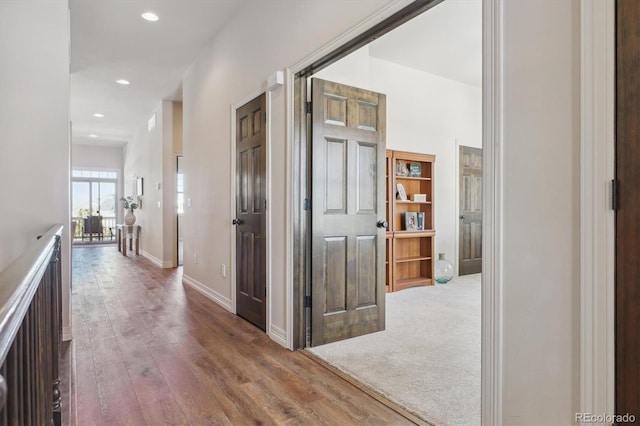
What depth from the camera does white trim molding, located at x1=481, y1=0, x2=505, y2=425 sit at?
1.39 meters

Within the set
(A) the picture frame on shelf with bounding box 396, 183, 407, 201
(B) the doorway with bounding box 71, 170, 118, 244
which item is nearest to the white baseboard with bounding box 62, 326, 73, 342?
(A) the picture frame on shelf with bounding box 396, 183, 407, 201

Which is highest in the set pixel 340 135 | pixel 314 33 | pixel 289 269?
pixel 314 33

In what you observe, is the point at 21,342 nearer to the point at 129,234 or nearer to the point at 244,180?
the point at 244,180

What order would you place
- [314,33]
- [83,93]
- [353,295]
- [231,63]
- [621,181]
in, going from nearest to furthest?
[621,181] → [314,33] → [353,295] → [231,63] → [83,93]

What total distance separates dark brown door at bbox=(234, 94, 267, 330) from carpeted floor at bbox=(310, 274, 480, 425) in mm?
870

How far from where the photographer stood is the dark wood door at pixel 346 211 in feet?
9.12

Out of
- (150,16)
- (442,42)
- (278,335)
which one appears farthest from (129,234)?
(442,42)

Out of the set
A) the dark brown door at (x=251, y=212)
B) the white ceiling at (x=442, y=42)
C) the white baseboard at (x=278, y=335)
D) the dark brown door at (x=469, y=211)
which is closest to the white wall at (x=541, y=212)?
the white baseboard at (x=278, y=335)

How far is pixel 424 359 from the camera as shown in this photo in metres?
2.53

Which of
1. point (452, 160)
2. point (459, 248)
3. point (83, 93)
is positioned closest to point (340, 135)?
point (452, 160)

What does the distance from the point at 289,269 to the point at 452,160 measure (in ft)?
12.3

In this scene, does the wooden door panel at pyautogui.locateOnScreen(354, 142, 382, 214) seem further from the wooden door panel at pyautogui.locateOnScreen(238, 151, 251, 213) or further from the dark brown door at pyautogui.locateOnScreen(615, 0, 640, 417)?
the dark brown door at pyautogui.locateOnScreen(615, 0, 640, 417)

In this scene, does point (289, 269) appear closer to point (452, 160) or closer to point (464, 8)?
point (464, 8)

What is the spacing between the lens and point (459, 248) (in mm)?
5613
